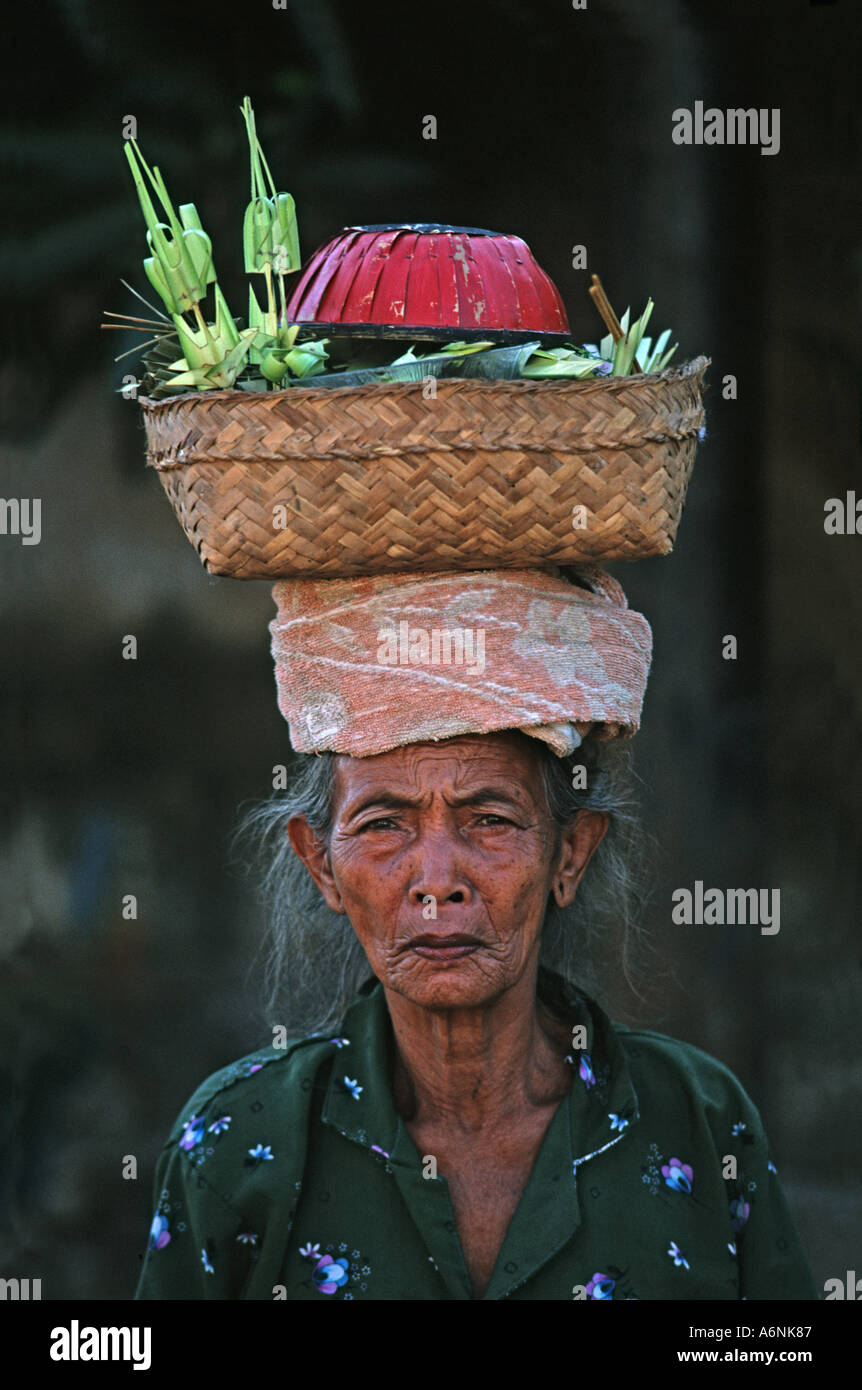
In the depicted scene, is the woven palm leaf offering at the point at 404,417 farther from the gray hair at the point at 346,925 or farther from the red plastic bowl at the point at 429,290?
the gray hair at the point at 346,925

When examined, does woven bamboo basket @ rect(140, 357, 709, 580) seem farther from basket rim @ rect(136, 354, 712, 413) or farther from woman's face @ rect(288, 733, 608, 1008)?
woman's face @ rect(288, 733, 608, 1008)

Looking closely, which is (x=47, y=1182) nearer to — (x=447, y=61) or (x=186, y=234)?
(x=186, y=234)

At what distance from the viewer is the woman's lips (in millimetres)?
2516

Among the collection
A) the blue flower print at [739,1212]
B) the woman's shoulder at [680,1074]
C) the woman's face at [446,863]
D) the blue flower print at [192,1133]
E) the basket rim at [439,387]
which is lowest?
the blue flower print at [739,1212]

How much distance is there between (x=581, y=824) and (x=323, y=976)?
2.04 feet

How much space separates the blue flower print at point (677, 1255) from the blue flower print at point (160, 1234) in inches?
33.7

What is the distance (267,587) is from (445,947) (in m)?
2.46

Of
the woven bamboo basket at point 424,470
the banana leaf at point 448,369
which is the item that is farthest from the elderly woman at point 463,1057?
the banana leaf at point 448,369

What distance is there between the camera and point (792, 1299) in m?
2.81

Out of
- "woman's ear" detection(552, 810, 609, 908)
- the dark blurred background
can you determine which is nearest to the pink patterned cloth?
A: "woman's ear" detection(552, 810, 609, 908)

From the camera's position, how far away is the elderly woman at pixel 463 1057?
8.27ft

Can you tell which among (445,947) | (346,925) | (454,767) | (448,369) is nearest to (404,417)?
(448,369)

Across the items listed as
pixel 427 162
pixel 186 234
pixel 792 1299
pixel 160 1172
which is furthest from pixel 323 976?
pixel 427 162
